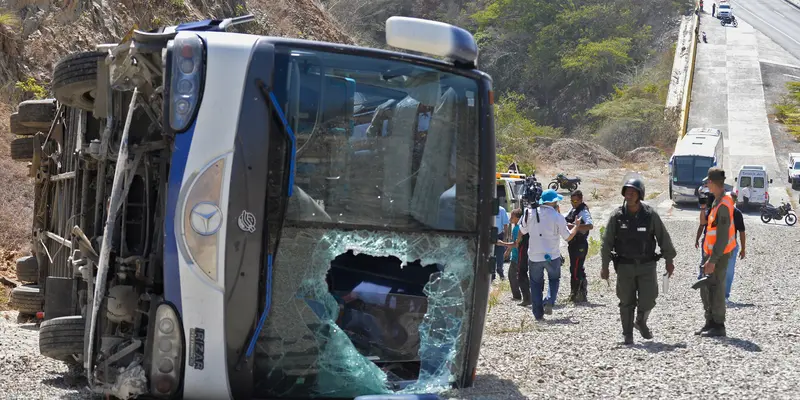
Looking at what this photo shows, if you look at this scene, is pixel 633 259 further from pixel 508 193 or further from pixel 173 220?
pixel 508 193

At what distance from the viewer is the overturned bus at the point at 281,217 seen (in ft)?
20.0

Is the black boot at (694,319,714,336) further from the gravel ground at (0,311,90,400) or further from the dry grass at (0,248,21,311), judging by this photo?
the dry grass at (0,248,21,311)

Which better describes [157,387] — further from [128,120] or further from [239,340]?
[128,120]

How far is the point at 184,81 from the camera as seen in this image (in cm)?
615

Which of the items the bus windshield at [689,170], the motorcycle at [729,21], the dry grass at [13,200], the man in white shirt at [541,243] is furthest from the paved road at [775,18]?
the man in white shirt at [541,243]

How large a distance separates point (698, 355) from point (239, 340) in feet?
16.1

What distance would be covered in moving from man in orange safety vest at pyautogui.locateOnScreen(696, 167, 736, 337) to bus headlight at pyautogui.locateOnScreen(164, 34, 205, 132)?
6.26 m

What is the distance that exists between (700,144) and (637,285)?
36.0 m

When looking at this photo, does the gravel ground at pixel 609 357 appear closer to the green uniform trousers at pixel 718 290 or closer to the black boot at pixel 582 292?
the black boot at pixel 582 292

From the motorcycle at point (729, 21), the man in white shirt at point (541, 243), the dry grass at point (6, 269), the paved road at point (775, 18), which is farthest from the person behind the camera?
the motorcycle at point (729, 21)

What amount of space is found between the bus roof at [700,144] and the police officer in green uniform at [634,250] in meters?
33.8

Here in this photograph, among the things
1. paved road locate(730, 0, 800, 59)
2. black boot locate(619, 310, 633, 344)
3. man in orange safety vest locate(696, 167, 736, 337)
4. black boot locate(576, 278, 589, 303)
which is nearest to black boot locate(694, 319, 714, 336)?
man in orange safety vest locate(696, 167, 736, 337)

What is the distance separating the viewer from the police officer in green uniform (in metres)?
9.94

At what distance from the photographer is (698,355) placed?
30.5 feet
